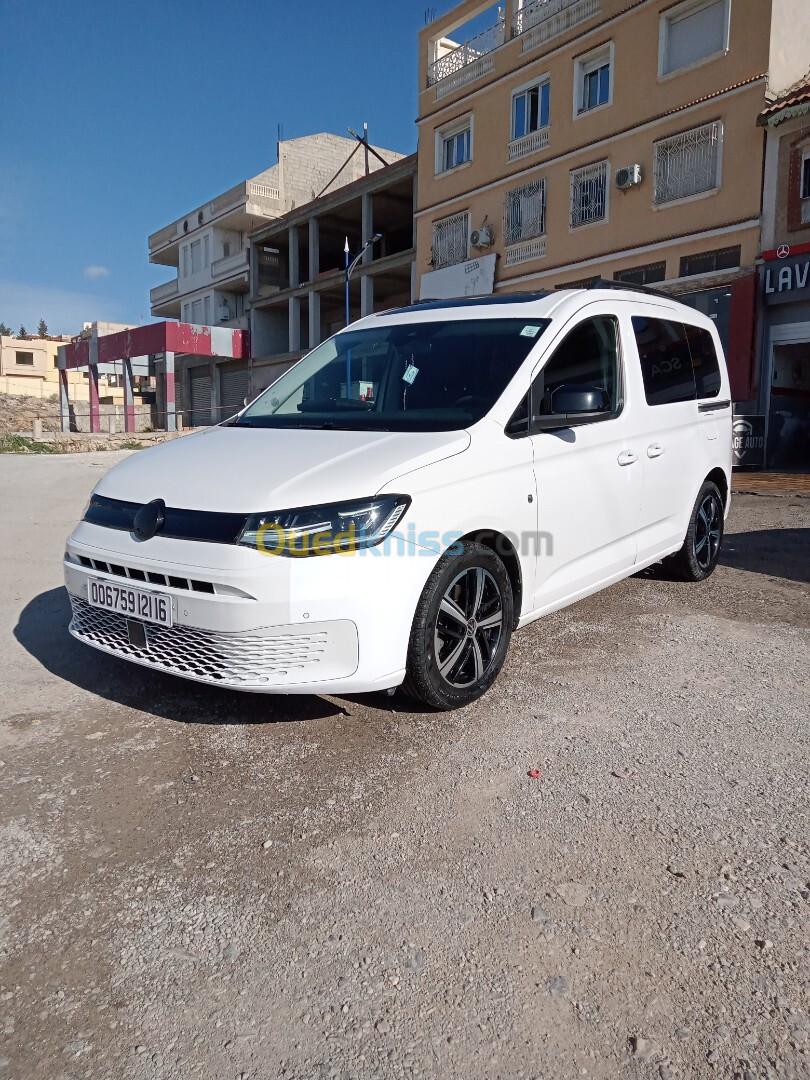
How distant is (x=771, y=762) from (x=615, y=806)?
2.45 ft

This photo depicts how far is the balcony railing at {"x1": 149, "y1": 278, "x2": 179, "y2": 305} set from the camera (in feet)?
146

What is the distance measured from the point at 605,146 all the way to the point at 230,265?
79.1 ft

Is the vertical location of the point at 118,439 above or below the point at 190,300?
below

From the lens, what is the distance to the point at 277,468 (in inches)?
126

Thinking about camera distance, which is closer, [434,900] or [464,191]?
[434,900]

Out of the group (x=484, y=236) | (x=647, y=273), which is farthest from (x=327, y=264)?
(x=647, y=273)

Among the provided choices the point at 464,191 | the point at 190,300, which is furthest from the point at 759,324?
the point at 190,300

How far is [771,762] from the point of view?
2975mm

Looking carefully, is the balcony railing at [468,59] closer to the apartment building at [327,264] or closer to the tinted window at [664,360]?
the apartment building at [327,264]

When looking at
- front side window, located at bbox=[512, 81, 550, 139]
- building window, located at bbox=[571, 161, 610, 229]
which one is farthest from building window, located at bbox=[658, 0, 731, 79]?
front side window, located at bbox=[512, 81, 550, 139]

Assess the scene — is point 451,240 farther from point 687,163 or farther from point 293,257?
point 293,257

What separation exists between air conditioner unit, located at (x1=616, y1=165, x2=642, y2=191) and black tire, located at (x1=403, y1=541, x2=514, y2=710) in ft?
57.2

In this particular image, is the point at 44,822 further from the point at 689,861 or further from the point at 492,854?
the point at 689,861

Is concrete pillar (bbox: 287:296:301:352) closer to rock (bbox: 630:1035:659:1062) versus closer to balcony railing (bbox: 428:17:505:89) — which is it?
balcony railing (bbox: 428:17:505:89)
